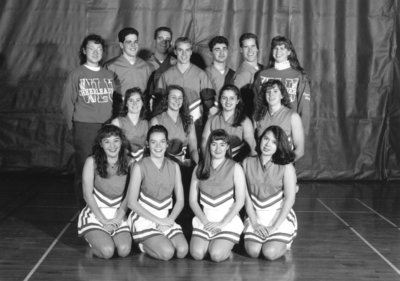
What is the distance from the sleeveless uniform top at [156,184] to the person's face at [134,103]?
1.55 ft

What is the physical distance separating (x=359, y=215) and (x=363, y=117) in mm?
1702

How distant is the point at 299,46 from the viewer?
249 inches

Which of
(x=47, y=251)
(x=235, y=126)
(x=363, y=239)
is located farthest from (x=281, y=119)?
(x=47, y=251)

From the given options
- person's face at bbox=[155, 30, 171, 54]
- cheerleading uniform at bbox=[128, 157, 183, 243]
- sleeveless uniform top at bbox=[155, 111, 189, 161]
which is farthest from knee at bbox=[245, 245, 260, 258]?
person's face at bbox=[155, 30, 171, 54]

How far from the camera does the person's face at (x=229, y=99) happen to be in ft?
14.1

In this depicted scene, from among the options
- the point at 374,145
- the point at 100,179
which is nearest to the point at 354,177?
the point at 374,145

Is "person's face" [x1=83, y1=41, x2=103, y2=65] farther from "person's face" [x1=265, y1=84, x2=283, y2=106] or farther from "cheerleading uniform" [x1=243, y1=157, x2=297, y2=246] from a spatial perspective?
"cheerleading uniform" [x1=243, y1=157, x2=297, y2=246]

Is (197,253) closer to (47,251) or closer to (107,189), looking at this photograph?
(107,189)

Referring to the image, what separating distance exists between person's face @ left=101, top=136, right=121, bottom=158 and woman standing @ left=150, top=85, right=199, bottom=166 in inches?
20.4

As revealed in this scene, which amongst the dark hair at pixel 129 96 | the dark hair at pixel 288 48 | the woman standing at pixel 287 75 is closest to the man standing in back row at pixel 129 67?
the dark hair at pixel 129 96

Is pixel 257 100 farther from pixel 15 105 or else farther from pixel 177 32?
pixel 15 105

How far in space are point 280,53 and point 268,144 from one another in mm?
913

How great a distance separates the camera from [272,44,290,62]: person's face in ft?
15.2

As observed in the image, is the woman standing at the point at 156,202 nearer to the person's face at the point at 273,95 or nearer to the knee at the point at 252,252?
the knee at the point at 252,252
